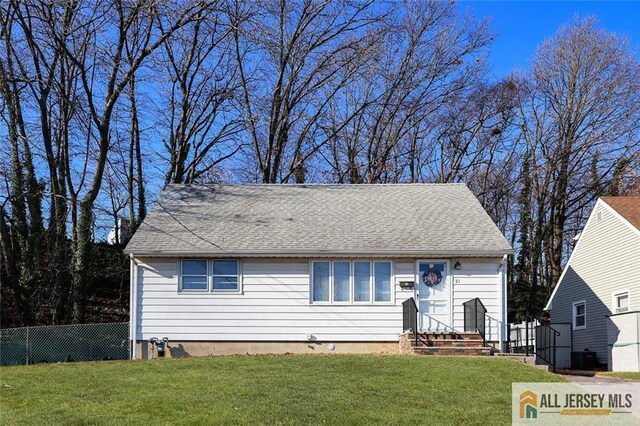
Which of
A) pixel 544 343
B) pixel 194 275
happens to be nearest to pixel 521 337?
pixel 544 343

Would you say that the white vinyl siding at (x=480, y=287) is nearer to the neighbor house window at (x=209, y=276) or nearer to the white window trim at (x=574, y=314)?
Answer: the neighbor house window at (x=209, y=276)

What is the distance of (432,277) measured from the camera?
18.5 m

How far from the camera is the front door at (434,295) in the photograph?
1825 centimetres

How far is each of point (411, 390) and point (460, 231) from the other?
8.67m

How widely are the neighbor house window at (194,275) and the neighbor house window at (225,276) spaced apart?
225 mm

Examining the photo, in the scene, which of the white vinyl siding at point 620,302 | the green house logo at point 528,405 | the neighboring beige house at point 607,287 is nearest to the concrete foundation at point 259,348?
the neighboring beige house at point 607,287

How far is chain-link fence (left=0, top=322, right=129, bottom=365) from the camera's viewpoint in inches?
687

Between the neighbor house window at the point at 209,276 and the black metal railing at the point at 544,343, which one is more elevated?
the neighbor house window at the point at 209,276

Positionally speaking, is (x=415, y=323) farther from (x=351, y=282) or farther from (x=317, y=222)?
(x=317, y=222)

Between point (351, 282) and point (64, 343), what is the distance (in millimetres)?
7272

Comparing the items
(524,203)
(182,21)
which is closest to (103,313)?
(182,21)

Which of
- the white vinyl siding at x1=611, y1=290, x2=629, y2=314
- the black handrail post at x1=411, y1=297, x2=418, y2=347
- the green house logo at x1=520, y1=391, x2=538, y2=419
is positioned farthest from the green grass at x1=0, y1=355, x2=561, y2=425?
the white vinyl siding at x1=611, y1=290, x2=629, y2=314

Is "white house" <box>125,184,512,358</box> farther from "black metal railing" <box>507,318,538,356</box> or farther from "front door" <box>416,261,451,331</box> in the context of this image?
"black metal railing" <box>507,318,538,356</box>

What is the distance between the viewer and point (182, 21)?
21.6m
